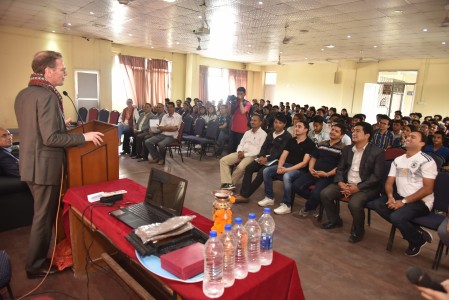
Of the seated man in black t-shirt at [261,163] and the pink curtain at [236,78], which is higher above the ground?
the pink curtain at [236,78]

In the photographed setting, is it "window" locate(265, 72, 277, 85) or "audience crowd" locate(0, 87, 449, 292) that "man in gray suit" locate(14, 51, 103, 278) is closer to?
"audience crowd" locate(0, 87, 449, 292)

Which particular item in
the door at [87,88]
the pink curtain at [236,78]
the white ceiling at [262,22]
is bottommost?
the door at [87,88]

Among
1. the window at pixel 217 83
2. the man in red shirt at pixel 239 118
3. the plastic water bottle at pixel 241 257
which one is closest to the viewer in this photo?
the plastic water bottle at pixel 241 257

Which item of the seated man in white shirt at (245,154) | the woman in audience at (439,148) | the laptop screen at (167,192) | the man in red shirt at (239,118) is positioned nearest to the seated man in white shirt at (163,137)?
the man in red shirt at (239,118)

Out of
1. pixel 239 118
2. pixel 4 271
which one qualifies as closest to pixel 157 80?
pixel 239 118

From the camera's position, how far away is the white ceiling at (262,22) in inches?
197

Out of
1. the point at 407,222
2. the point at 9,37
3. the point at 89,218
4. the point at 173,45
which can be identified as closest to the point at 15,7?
the point at 9,37

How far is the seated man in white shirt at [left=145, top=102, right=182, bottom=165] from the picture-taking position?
6.09 metres

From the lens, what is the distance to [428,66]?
1038cm

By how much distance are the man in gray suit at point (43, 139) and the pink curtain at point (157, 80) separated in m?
9.80

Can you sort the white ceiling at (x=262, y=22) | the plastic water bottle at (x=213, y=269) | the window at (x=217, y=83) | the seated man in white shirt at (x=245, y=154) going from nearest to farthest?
the plastic water bottle at (x=213, y=269), the seated man in white shirt at (x=245, y=154), the white ceiling at (x=262, y=22), the window at (x=217, y=83)

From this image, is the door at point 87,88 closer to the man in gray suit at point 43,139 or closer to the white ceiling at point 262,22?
the white ceiling at point 262,22

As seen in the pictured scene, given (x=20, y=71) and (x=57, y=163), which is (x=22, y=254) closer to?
(x=57, y=163)

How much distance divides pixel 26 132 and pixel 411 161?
11.0ft
